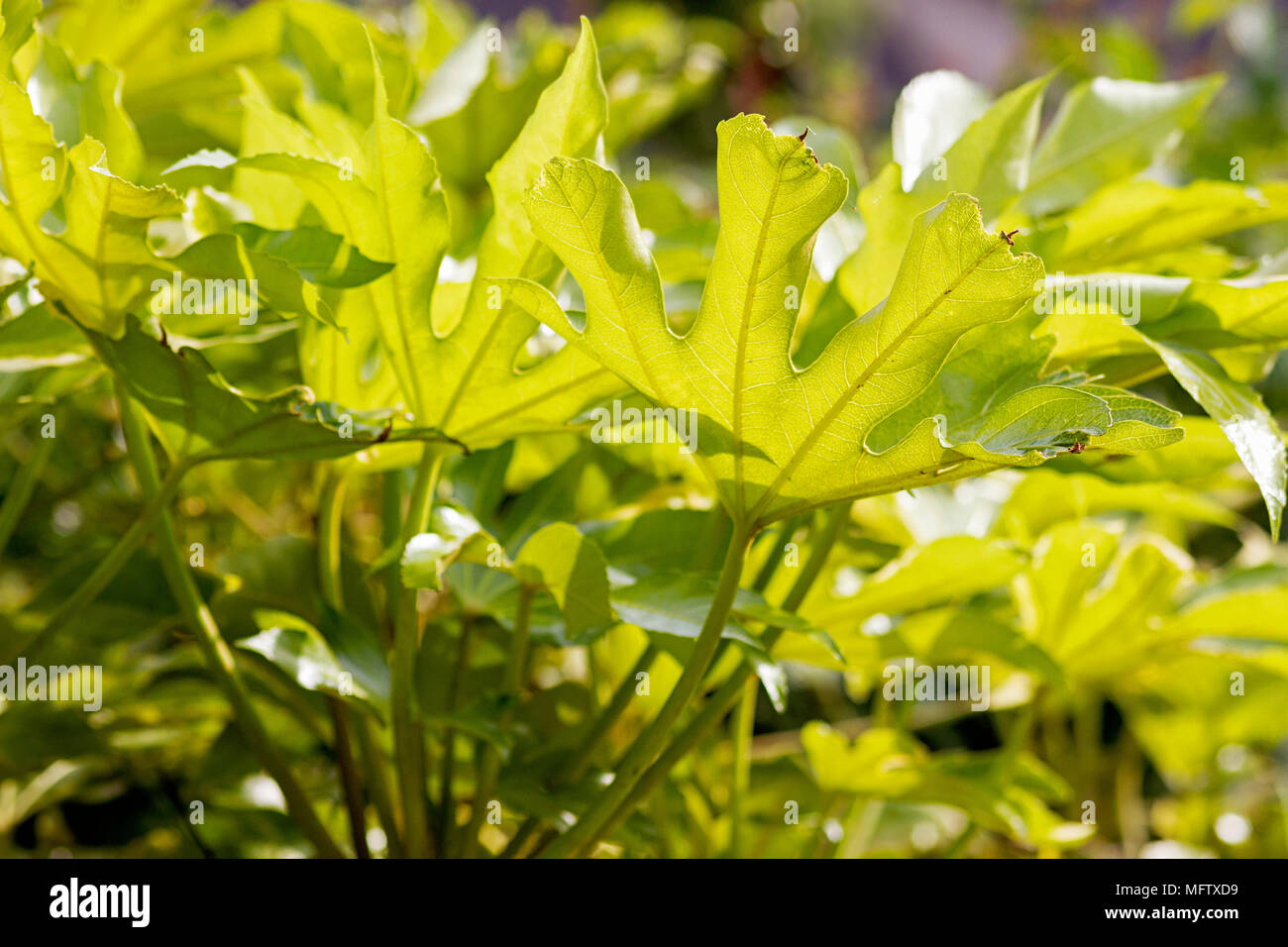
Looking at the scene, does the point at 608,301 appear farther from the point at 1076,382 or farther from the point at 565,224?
the point at 1076,382

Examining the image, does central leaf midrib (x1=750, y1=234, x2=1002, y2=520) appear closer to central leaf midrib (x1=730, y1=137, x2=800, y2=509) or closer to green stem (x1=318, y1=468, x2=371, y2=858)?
central leaf midrib (x1=730, y1=137, x2=800, y2=509)

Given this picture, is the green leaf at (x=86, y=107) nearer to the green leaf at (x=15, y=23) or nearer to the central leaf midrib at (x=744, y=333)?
the green leaf at (x=15, y=23)

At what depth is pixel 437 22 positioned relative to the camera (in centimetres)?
76

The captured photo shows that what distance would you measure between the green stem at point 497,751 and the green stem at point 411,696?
0.02 meters

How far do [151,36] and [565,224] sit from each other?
1.81 feet

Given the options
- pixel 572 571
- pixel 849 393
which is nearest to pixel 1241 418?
pixel 849 393

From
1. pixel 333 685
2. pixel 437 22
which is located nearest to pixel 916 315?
pixel 333 685

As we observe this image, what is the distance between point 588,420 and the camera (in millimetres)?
427

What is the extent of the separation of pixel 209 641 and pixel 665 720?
0.64 feet

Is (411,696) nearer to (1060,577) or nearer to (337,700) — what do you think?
(337,700)

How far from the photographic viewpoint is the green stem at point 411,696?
16.7 inches

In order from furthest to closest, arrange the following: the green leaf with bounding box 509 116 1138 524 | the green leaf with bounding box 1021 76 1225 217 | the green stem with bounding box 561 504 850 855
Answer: the green leaf with bounding box 1021 76 1225 217, the green stem with bounding box 561 504 850 855, the green leaf with bounding box 509 116 1138 524

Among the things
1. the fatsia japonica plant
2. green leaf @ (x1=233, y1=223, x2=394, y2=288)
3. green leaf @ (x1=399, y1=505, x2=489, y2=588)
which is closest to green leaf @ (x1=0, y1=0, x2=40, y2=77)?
the fatsia japonica plant

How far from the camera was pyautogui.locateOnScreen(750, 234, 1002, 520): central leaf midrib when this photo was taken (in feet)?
1.05
